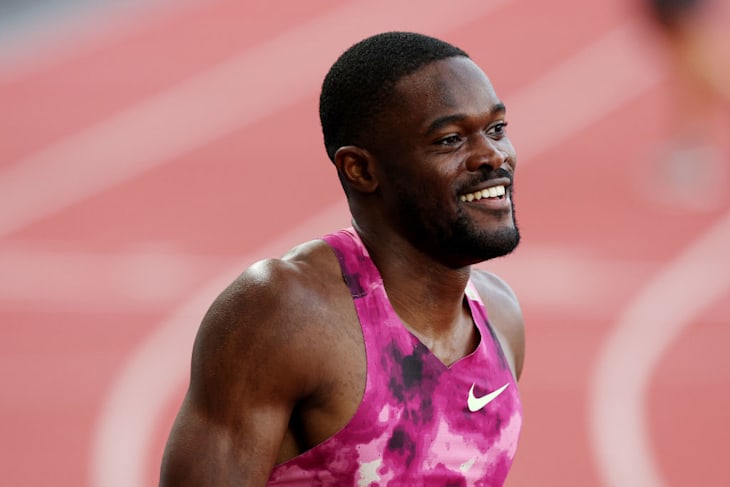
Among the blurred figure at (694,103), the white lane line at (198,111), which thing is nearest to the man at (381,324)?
the white lane line at (198,111)

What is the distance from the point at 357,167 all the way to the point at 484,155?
273 millimetres

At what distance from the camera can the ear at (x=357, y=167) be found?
2783 millimetres

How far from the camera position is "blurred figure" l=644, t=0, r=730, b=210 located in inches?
463

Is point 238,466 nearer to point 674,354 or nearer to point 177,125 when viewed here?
point 674,354

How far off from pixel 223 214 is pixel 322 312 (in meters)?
8.27

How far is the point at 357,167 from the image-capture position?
9.18ft

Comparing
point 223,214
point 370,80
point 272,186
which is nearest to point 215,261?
point 223,214

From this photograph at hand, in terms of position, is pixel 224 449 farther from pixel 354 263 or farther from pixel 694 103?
pixel 694 103

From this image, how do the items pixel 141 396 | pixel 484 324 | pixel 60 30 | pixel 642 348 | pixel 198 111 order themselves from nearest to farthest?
pixel 484 324 → pixel 141 396 → pixel 642 348 → pixel 198 111 → pixel 60 30

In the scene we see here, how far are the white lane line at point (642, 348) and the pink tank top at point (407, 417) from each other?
377cm

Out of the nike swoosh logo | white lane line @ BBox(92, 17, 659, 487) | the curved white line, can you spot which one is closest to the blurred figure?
white lane line @ BBox(92, 17, 659, 487)

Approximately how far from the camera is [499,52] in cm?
1597

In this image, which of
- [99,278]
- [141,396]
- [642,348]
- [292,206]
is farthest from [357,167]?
[292,206]

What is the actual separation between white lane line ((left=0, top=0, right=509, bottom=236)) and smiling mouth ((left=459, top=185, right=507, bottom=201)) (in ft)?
25.3
